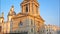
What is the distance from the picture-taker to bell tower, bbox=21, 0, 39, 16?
33625 millimetres

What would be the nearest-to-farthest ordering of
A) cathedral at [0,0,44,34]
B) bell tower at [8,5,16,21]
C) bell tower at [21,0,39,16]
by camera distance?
cathedral at [0,0,44,34] → bell tower at [21,0,39,16] → bell tower at [8,5,16,21]

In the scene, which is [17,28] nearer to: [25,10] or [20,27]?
[20,27]

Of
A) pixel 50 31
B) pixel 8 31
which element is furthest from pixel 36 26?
pixel 8 31

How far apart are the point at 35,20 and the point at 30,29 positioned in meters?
2.59

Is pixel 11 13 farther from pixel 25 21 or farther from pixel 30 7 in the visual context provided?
pixel 25 21

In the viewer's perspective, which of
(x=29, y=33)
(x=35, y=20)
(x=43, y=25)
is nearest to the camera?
(x=29, y=33)

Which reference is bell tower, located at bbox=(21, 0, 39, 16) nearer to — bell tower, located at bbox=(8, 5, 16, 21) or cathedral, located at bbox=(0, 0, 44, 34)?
cathedral, located at bbox=(0, 0, 44, 34)

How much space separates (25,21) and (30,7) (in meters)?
3.36

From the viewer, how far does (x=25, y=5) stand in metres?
34.8

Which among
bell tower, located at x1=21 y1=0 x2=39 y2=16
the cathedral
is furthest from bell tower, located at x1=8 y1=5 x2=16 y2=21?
bell tower, located at x1=21 y1=0 x2=39 y2=16

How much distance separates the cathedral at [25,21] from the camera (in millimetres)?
31769

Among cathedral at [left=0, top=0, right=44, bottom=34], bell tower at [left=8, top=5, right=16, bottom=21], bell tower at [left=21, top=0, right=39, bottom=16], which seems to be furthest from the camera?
bell tower at [left=8, top=5, right=16, bottom=21]

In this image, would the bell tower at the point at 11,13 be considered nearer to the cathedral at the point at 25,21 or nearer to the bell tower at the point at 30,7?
the cathedral at the point at 25,21

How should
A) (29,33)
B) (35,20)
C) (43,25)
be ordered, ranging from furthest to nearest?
1. (43,25)
2. (35,20)
3. (29,33)
